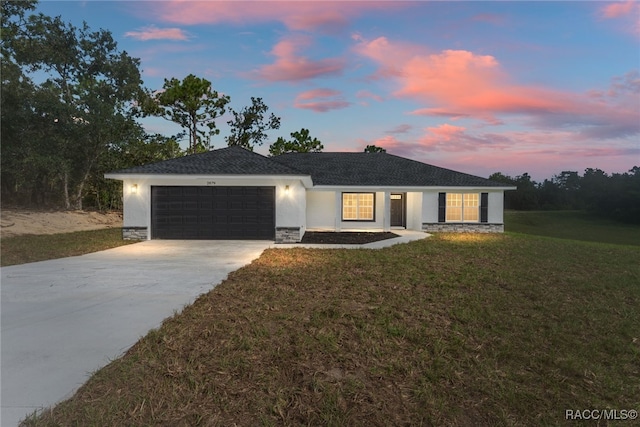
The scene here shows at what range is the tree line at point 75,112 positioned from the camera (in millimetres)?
21141

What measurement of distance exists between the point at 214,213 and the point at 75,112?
52.2 ft

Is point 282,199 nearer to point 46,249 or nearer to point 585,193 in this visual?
point 46,249

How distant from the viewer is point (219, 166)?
46.3 ft

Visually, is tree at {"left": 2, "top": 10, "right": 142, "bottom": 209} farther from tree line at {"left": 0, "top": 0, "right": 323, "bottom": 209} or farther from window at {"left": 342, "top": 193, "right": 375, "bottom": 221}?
window at {"left": 342, "top": 193, "right": 375, "bottom": 221}

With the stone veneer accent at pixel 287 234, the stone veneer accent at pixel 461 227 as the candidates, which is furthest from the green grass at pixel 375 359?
the stone veneer accent at pixel 461 227

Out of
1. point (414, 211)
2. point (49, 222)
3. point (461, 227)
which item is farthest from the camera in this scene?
point (414, 211)

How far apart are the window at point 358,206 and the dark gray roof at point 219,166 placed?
609 cm

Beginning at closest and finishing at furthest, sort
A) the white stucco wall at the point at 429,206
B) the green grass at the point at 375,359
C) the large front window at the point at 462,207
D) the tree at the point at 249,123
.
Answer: the green grass at the point at 375,359 → the white stucco wall at the point at 429,206 → the large front window at the point at 462,207 → the tree at the point at 249,123

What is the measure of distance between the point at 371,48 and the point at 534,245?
32.8ft

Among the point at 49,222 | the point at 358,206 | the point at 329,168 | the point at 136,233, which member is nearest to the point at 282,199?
the point at 136,233

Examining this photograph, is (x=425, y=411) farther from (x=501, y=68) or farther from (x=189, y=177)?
(x=501, y=68)

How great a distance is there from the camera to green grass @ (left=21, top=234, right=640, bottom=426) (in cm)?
276

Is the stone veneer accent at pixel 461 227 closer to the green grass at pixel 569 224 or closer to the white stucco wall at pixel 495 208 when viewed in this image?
the white stucco wall at pixel 495 208

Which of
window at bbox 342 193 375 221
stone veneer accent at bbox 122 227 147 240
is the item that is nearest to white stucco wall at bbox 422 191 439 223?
window at bbox 342 193 375 221
